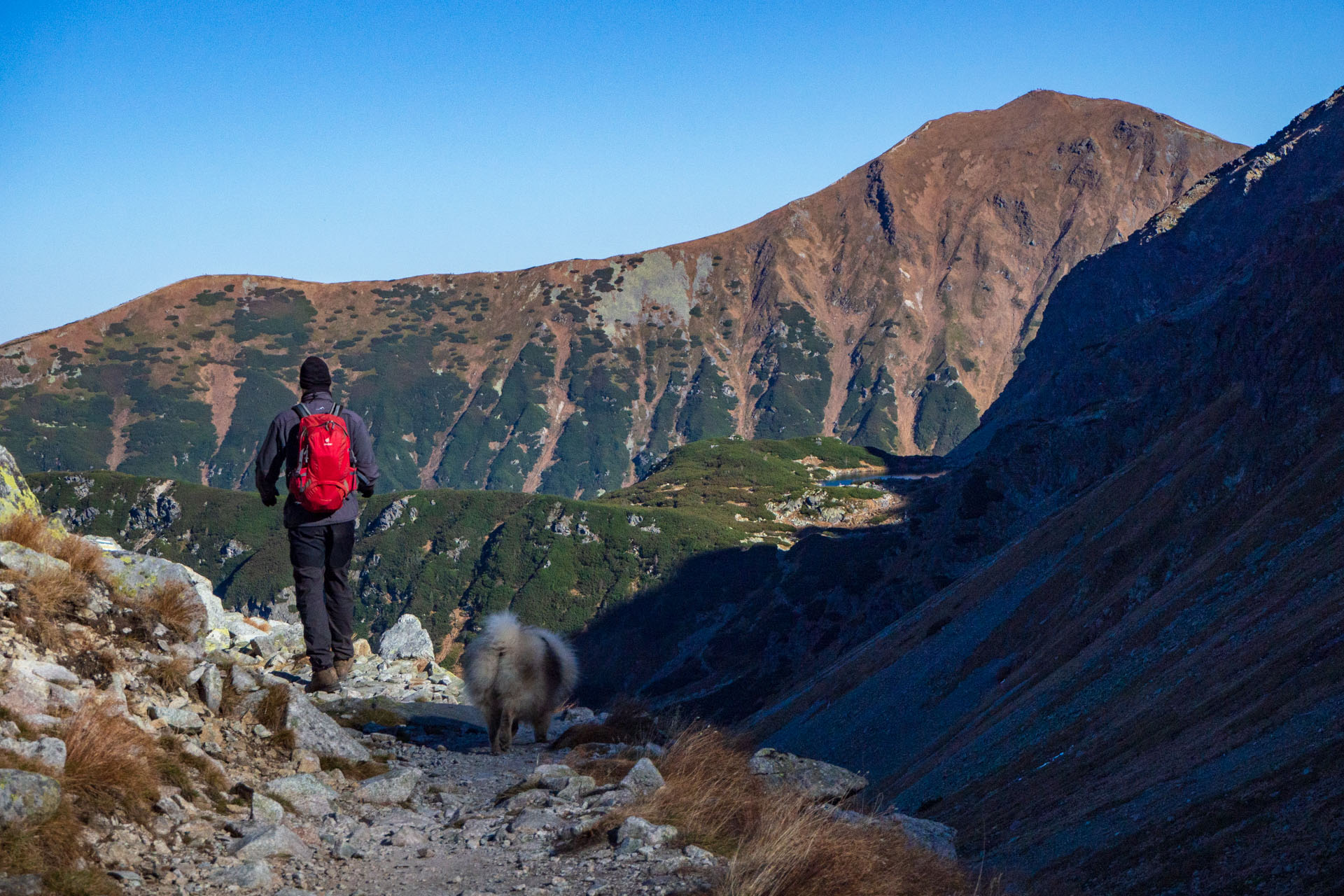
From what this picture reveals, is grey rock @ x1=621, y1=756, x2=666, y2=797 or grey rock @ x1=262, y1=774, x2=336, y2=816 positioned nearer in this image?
grey rock @ x1=262, y1=774, x2=336, y2=816

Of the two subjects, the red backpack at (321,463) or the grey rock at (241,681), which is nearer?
the grey rock at (241,681)

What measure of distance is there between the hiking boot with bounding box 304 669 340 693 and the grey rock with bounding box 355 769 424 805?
2155mm

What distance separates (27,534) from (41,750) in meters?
4.37

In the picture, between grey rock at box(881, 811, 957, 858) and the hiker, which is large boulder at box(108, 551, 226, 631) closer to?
the hiker

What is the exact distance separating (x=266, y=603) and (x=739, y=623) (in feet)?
234

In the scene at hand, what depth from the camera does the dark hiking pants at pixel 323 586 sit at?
436 inches

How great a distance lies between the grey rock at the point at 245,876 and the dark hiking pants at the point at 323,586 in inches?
170

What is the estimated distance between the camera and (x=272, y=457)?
1069 centimetres

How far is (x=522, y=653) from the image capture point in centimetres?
1491

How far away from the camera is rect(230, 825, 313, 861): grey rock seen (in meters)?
6.90

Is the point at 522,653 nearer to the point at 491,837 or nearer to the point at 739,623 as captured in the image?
the point at 491,837

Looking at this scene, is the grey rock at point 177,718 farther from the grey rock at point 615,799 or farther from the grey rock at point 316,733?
the grey rock at point 615,799

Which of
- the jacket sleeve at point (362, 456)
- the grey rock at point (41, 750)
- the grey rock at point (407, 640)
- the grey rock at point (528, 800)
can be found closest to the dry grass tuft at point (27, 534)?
the jacket sleeve at point (362, 456)

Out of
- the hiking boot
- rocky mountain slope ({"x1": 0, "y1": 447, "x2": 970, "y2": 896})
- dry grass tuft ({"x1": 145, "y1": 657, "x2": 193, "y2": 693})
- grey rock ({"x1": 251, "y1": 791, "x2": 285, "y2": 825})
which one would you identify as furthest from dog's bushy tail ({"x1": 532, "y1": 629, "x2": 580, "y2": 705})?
grey rock ({"x1": 251, "y1": 791, "x2": 285, "y2": 825})
